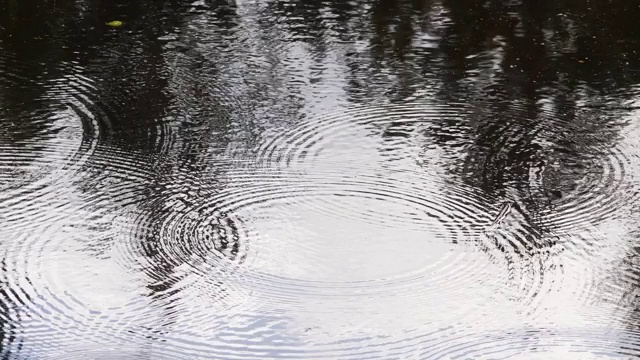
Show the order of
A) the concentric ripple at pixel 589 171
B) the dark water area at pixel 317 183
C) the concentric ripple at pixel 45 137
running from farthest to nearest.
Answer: the concentric ripple at pixel 45 137 → the concentric ripple at pixel 589 171 → the dark water area at pixel 317 183

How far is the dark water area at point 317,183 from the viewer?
3.58m

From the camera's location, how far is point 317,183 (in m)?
4.61

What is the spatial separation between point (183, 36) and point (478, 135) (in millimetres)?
2320

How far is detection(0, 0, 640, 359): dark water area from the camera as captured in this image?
3580 millimetres

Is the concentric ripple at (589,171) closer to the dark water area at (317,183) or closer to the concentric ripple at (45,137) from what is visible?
the dark water area at (317,183)

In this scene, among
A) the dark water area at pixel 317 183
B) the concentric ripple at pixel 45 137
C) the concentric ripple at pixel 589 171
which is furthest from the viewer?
the concentric ripple at pixel 45 137

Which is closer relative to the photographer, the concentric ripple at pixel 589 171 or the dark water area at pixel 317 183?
the dark water area at pixel 317 183

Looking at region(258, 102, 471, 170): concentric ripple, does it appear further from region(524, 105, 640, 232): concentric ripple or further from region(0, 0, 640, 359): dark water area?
region(524, 105, 640, 232): concentric ripple

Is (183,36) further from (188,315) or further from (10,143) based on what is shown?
(188,315)

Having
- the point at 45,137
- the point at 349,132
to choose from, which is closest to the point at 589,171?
the point at 349,132

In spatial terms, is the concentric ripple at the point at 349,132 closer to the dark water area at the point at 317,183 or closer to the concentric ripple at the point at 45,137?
the dark water area at the point at 317,183

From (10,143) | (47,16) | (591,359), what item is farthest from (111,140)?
(591,359)

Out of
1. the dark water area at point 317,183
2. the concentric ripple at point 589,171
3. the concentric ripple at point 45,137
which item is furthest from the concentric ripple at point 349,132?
the concentric ripple at point 45,137

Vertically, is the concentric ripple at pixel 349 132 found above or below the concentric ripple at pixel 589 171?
above
